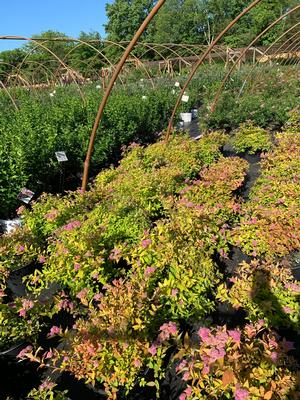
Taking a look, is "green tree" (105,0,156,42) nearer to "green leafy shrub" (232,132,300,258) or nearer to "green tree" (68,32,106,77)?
"green tree" (68,32,106,77)

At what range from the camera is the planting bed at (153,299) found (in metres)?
1.66

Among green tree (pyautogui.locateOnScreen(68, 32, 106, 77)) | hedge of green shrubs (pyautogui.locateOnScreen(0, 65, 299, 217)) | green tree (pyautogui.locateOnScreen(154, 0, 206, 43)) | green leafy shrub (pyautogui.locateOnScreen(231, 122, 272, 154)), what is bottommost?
green leafy shrub (pyautogui.locateOnScreen(231, 122, 272, 154))

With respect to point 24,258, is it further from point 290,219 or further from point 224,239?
point 290,219

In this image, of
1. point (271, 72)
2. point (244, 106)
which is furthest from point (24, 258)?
point (271, 72)

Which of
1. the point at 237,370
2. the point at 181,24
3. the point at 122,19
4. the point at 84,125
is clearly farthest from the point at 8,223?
the point at 122,19

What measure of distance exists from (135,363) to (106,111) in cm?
524

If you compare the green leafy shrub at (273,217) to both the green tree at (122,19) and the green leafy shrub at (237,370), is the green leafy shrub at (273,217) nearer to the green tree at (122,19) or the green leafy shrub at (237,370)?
the green leafy shrub at (237,370)

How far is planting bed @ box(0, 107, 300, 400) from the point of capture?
1659 mm

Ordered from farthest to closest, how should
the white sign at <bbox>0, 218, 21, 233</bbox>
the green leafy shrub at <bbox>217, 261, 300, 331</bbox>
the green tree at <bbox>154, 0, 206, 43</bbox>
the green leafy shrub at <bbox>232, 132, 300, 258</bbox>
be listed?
1. the green tree at <bbox>154, 0, 206, 43</bbox>
2. the white sign at <bbox>0, 218, 21, 233</bbox>
3. the green leafy shrub at <bbox>232, 132, 300, 258</bbox>
4. the green leafy shrub at <bbox>217, 261, 300, 331</bbox>

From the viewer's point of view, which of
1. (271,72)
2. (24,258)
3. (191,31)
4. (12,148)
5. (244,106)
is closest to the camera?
(24,258)

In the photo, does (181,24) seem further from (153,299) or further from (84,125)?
(153,299)

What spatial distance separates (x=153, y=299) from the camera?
7.07ft

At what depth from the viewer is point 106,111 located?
6133mm

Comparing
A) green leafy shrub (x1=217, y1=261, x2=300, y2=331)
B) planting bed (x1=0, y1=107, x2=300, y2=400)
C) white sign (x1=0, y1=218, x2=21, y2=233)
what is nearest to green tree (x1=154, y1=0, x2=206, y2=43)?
white sign (x1=0, y1=218, x2=21, y2=233)
